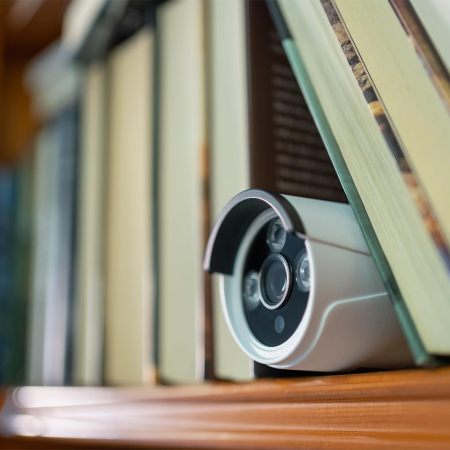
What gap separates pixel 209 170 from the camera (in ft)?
1.60

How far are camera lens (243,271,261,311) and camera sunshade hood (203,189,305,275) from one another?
0.5 inches

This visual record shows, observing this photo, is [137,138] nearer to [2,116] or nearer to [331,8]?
[331,8]

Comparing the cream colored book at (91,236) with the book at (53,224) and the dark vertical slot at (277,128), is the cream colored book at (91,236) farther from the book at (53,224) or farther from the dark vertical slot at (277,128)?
the dark vertical slot at (277,128)

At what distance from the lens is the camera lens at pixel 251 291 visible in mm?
391

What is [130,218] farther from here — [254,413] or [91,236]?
[254,413]

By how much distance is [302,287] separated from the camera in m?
0.36

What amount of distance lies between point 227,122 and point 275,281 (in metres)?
0.14

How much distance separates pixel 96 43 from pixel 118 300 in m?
0.26

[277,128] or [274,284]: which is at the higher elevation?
[277,128]

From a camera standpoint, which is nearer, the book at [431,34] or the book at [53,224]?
the book at [431,34]

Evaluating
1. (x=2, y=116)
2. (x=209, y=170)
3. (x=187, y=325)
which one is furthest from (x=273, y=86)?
(x=2, y=116)

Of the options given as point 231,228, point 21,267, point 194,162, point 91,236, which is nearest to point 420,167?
point 231,228

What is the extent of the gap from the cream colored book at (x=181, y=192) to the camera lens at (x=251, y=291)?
3.3 inches

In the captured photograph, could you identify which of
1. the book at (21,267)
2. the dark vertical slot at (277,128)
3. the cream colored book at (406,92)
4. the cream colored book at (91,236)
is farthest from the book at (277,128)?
the book at (21,267)
